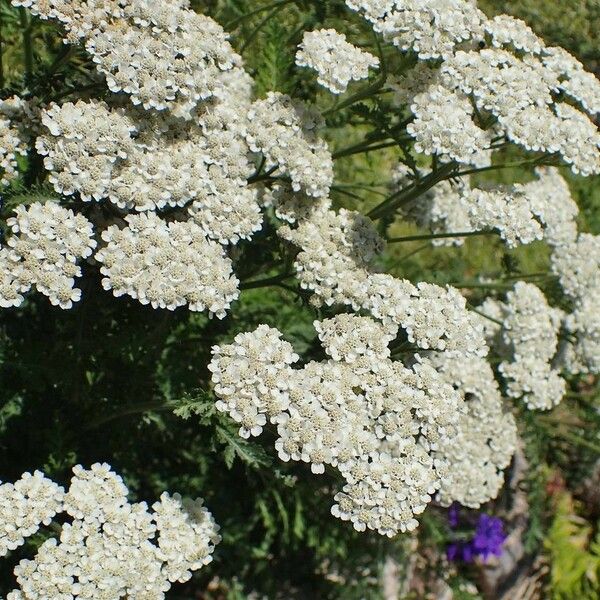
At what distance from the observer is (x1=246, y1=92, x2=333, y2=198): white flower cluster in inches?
134

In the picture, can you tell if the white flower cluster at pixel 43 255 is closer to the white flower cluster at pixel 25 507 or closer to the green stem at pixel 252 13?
the white flower cluster at pixel 25 507

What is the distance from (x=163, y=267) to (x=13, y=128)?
86cm

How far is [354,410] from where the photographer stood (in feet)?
9.73

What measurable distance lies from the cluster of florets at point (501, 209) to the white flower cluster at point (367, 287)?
16.9 inches

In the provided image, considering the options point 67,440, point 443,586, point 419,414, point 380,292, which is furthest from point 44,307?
point 443,586

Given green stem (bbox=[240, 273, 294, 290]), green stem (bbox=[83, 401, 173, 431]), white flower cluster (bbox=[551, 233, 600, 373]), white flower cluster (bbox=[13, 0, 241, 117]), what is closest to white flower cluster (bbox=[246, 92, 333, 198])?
white flower cluster (bbox=[13, 0, 241, 117])

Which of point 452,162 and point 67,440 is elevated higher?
point 452,162

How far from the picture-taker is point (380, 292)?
328cm

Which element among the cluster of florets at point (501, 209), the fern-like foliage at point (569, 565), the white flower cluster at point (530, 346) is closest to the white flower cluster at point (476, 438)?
the white flower cluster at point (530, 346)

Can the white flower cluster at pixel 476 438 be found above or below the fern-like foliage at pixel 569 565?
above

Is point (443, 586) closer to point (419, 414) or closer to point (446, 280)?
point (446, 280)

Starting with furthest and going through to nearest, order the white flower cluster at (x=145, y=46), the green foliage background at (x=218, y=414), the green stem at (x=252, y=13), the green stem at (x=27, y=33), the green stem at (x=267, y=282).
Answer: the green stem at (x=252, y=13)
the green stem at (x=27, y=33)
the green stem at (x=267, y=282)
the green foliage background at (x=218, y=414)
the white flower cluster at (x=145, y=46)

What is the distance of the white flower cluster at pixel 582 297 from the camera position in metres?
4.36

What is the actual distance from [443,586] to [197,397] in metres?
3.41
